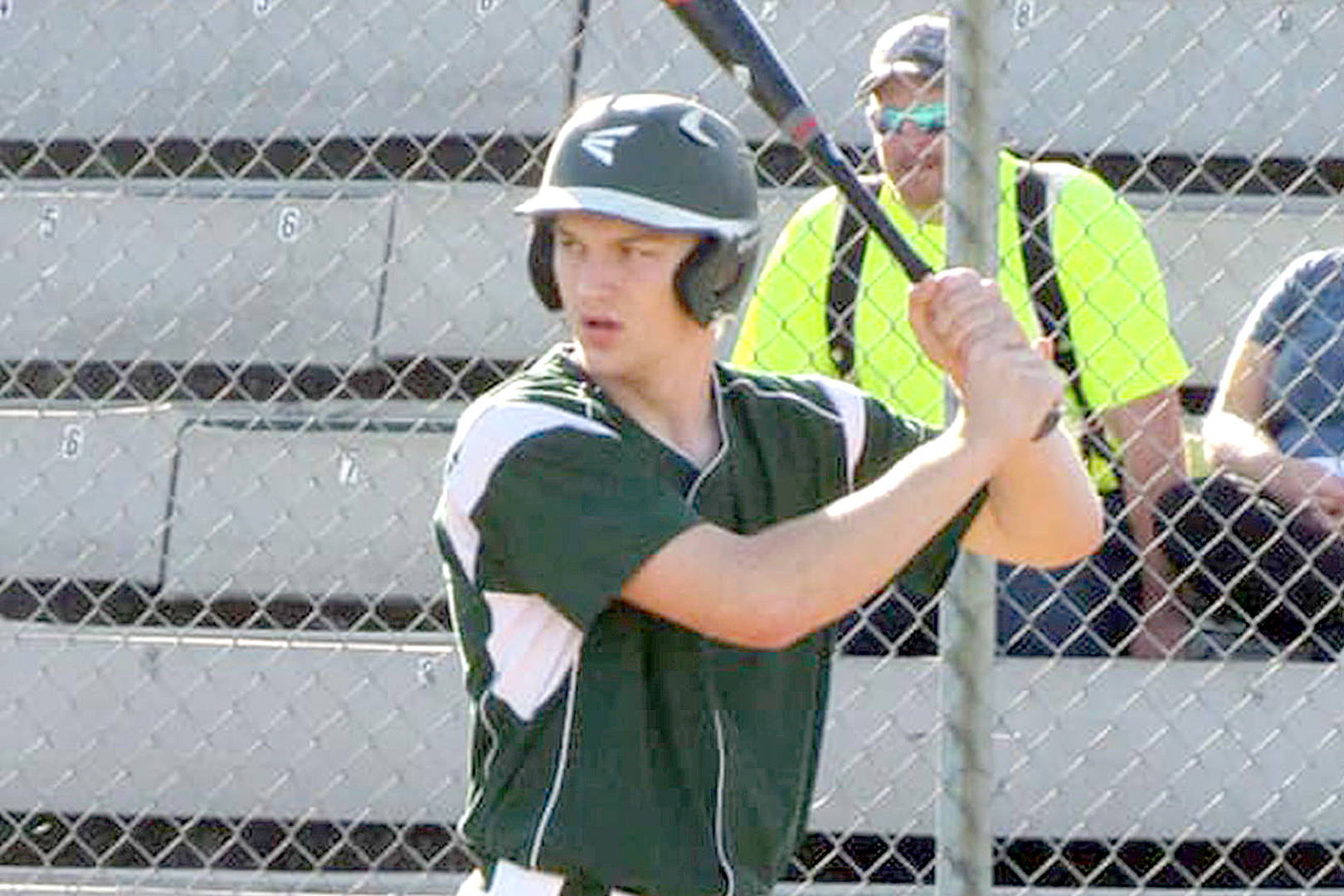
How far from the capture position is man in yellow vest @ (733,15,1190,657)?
199 inches

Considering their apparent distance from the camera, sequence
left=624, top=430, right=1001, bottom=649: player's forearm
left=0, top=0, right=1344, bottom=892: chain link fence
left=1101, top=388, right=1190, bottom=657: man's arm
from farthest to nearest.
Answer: left=0, top=0, right=1344, bottom=892: chain link fence < left=1101, top=388, right=1190, bottom=657: man's arm < left=624, top=430, right=1001, bottom=649: player's forearm

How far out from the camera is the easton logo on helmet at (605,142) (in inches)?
115

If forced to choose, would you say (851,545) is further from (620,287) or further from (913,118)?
(913,118)

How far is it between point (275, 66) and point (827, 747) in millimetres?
2363

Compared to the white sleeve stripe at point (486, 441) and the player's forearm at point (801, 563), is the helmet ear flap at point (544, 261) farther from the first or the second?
the player's forearm at point (801, 563)

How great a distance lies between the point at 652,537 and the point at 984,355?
0.39m

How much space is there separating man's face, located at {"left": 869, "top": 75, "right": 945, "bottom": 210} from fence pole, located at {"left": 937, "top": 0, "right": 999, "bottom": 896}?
3.97 ft

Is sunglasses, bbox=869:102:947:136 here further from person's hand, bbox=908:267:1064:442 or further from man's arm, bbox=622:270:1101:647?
man's arm, bbox=622:270:1101:647

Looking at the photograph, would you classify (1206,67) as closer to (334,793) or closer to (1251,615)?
(1251,615)

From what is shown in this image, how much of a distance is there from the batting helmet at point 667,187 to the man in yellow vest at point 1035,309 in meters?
2.04

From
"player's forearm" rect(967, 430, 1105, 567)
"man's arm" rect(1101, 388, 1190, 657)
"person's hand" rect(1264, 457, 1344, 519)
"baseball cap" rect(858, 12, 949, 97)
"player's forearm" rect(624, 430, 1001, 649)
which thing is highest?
"player's forearm" rect(624, 430, 1001, 649)

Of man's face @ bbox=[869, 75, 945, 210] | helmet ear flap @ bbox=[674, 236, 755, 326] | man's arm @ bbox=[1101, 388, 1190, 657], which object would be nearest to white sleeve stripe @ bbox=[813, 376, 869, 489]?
helmet ear flap @ bbox=[674, 236, 755, 326]

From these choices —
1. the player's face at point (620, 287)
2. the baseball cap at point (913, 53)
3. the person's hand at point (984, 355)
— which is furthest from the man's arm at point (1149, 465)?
the player's face at point (620, 287)

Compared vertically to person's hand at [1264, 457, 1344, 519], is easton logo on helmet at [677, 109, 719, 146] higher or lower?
higher
